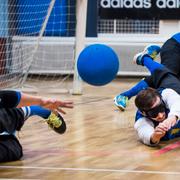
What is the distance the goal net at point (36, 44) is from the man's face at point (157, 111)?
3.75 meters

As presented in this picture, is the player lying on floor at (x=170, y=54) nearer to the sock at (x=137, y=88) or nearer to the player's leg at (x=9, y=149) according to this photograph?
the sock at (x=137, y=88)

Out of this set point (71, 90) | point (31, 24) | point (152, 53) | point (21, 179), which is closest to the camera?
point (21, 179)

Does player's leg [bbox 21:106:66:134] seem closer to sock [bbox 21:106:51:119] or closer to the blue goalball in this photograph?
sock [bbox 21:106:51:119]

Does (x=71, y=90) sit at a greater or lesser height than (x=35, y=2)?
lesser

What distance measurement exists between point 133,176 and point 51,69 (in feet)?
20.8

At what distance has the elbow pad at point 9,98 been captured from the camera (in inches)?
117

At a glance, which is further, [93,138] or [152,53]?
[152,53]

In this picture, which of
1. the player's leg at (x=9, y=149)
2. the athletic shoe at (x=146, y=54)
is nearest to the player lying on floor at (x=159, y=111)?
the athletic shoe at (x=146, y=54)

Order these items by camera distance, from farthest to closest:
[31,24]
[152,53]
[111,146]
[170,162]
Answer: [31,24] → [152,53] → [111,146] → [170,162]

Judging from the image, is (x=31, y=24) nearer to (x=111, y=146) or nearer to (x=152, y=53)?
(x=152, y=53)

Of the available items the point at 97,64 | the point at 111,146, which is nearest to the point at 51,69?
the point at 97,64

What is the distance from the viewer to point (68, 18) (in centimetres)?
863

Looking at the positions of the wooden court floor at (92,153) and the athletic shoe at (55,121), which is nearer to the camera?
Answer: the wooden court floor at (92,153)

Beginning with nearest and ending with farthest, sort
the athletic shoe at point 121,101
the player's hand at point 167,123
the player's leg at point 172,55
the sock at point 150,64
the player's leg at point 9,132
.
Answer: the player's leg at point 9,132 < the player's hand at point 167,123 < the sock at point 150,64 < the player's leg at point 172,55 < the athletic shoe at point 121,101
